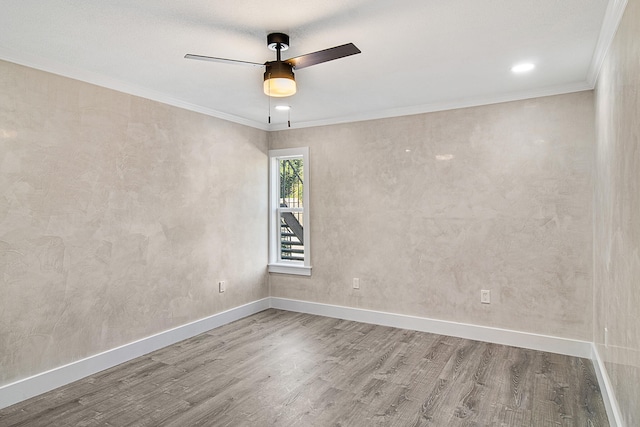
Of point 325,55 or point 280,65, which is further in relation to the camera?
point 280,65

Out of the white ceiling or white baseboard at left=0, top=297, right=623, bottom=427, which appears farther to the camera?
white baseboard at left=0, top=297, right=623, bottom=427

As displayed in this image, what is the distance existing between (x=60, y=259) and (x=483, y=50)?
3.52 metres

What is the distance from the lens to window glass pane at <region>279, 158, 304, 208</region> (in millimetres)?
5152

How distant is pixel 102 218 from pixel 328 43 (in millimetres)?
2348

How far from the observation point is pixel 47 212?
2.85 m

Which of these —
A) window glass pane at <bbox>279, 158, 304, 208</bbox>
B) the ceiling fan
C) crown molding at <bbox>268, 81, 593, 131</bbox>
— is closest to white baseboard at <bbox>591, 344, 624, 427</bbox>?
crown molding at <bbox>268, 81, 593, 131</bbox>

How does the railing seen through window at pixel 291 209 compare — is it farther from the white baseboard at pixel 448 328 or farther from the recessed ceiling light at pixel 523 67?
the recessed ceiling light at pixel 523 67

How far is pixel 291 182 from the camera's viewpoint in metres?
5.23

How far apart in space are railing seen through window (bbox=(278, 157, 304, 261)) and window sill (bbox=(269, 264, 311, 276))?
22cm

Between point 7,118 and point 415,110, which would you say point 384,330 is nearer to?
point 415,110

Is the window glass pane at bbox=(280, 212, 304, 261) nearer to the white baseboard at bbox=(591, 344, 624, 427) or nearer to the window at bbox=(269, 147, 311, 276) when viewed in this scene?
the window at bbox=(269, 147, 311, 276)

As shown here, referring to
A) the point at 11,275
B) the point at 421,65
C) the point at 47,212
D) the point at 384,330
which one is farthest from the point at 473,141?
the point at 11,275

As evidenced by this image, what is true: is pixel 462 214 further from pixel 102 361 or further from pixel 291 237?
pixel 102 361

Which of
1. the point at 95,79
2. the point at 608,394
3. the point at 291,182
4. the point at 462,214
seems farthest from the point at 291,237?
the point at 608,394
